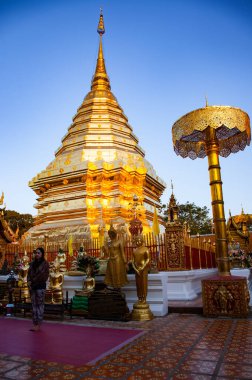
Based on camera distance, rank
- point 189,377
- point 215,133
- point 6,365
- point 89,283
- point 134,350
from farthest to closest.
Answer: point 89,283
point 215,133
point 134,350
point 6,365
point 189,377

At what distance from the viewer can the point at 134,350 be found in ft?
13.5

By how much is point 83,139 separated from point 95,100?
125 inches

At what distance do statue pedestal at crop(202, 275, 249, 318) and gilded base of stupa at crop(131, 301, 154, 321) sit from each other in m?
1.11

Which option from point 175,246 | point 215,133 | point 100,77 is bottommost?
point 175,246

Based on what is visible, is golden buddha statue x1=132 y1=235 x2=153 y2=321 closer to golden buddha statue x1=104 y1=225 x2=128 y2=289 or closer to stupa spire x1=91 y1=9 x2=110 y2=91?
golden buddha statue x1=104 y1=225 x2=128 y2=289

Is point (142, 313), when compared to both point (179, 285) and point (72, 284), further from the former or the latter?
point (72, 284)

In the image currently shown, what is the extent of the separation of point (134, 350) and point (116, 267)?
2904 mm

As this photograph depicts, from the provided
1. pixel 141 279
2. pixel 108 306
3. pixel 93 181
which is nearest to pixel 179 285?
pixel 141 279

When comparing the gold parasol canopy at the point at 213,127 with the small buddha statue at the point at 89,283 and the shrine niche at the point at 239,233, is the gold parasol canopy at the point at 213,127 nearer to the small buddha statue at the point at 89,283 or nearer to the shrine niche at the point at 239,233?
the small buddha statue at the point at 89,283

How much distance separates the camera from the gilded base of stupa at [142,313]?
6.36m

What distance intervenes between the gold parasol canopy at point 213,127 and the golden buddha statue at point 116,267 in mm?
2969

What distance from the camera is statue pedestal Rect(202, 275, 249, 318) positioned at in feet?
20.2

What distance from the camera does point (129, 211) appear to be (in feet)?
44.0

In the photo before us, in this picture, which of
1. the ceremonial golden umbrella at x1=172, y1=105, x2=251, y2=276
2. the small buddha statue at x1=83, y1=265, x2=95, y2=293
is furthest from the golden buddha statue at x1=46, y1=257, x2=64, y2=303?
the ceremonial golden umbrella at x1=172, y1=105, x2=251, y2=276
